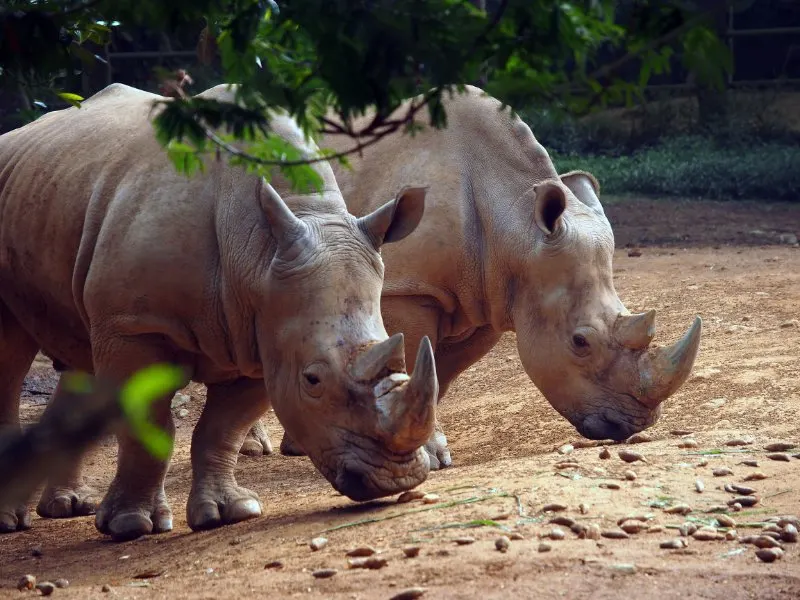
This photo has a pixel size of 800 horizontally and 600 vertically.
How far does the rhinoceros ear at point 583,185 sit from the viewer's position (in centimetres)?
664

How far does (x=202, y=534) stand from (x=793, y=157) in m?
12.1

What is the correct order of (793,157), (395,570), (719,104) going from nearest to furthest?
(395,570), (793,157), (719,104)

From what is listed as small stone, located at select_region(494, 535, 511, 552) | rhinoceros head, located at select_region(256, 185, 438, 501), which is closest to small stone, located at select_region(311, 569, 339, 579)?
small stone, located at select_region(494, 535, 511, 552)

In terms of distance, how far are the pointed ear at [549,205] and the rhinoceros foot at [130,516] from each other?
217cm

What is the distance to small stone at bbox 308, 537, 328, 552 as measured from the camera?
4.44 m

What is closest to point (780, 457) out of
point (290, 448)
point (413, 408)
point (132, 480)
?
point (413, 408)

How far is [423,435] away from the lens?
467 cm

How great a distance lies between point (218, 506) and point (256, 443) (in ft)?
7.05

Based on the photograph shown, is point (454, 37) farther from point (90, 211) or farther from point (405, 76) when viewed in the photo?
point (90, 211)

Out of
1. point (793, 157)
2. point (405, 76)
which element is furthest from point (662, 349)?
point (793, 157)

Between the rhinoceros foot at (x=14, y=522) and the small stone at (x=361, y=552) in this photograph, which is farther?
the rhinoceros foot at (x=14, y=522)

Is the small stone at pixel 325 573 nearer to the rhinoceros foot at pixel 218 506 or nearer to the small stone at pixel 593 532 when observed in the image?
the small stone at pixel 593 532

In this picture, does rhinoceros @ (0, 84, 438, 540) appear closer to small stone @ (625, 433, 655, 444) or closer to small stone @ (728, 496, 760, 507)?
small stone @ (728, 496, 760, 507)

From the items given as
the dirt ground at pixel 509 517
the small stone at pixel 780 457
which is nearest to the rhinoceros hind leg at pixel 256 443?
the dirt ground at pixel 509 517
